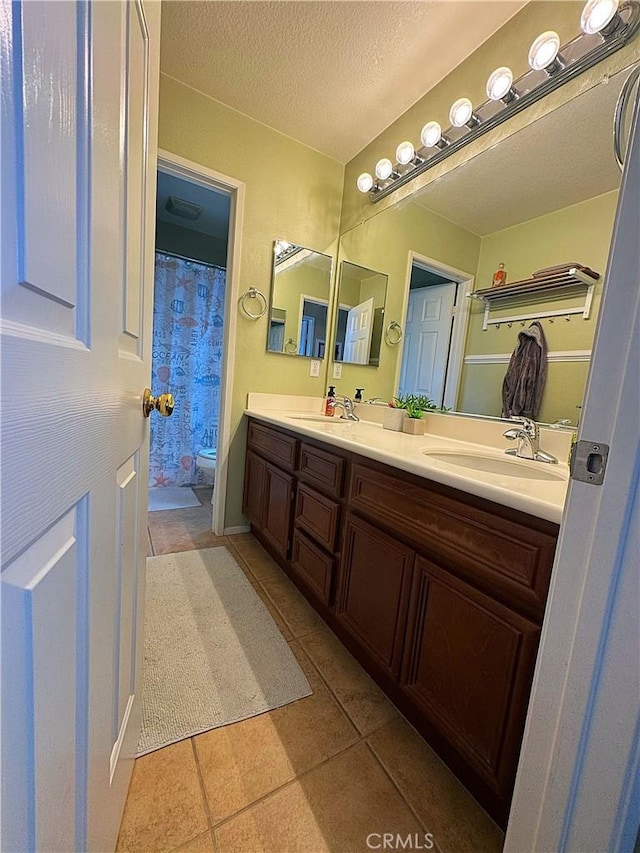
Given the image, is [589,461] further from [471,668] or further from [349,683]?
[349,683]

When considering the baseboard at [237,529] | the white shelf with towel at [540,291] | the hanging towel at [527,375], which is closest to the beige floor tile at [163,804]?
the baseboard at [237,529]

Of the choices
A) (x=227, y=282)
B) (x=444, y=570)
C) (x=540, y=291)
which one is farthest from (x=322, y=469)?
(x=227, y=282)

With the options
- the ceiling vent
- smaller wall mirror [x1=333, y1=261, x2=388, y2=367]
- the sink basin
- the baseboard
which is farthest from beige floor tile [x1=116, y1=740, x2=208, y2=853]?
the ceiling vent

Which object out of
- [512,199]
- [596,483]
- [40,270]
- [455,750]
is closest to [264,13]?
[512,199]

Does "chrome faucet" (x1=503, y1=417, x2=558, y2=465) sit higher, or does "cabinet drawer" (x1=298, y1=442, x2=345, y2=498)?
"chrome faucet" (x1=503, y1=417, x2=558, y2=465)

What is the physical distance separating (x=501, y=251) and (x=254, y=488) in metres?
1.73

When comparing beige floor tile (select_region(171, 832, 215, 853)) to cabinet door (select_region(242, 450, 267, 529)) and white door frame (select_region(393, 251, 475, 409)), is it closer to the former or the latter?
cabinet door (select_region(242, 450, 267, 529))

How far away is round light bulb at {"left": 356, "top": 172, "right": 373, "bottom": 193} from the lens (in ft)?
6.48

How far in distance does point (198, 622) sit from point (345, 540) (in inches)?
→ 29.4

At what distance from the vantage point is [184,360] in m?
3.04

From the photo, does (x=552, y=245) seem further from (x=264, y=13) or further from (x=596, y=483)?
(x=264, y=13)

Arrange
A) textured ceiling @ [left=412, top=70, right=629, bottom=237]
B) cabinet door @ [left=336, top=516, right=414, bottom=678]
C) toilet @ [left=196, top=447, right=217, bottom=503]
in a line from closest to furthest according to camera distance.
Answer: cabinet door @ [left=336, top=516, right=414, bottom=678] < textured ceiling @ [left=412, top=70, right=629, bottom=237] < toilet @ [left=196, top=447, right=217, bottom=503]

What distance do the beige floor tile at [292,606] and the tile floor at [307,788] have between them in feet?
0.96

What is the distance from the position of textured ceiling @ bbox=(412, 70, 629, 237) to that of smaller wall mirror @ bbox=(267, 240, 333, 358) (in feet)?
2.96
